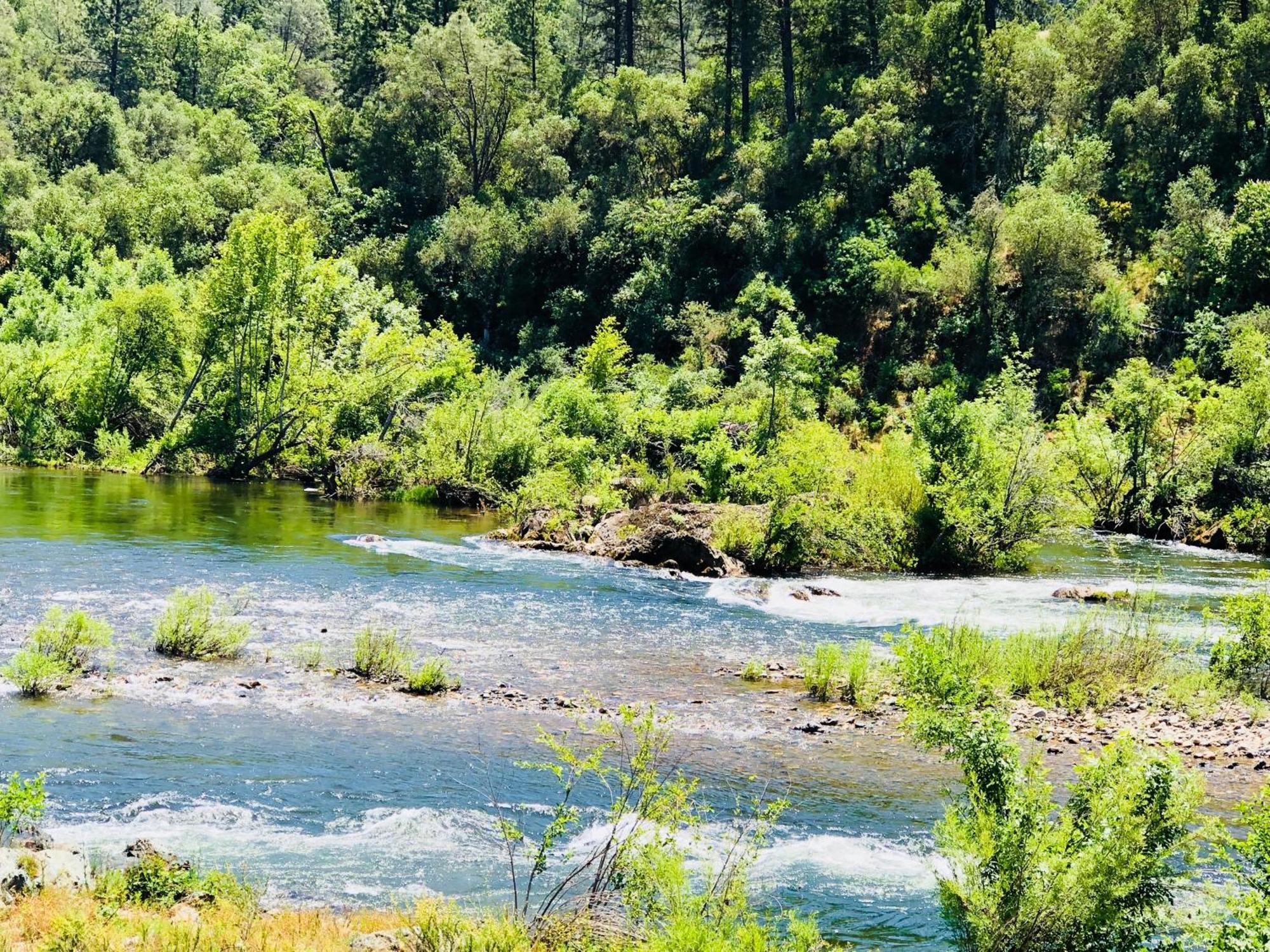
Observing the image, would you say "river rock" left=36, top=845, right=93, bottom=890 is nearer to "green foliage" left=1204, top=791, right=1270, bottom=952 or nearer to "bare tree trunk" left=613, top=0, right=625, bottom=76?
"green foliage" left=1204, top=791, right=1270, bottom=952

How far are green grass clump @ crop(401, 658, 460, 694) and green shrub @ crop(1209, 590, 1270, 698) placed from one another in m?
13.1

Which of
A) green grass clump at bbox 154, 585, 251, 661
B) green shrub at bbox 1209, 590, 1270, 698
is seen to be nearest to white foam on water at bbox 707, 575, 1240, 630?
green shrub at bbox 1209, 590, 1270, 698

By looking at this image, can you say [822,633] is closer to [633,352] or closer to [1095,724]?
[1095,724]

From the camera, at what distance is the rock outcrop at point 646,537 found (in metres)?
31.8

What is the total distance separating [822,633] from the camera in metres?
24.1

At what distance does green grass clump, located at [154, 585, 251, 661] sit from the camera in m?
20.5

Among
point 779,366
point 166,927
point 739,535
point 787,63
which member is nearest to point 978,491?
point 739,535

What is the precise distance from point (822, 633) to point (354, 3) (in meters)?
90.1

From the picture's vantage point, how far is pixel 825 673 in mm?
19688

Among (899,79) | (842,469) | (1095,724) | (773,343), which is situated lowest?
(1095,724)

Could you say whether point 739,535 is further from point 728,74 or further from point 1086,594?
point 728,74

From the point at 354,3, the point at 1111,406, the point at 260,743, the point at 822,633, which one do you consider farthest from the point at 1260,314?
the point at 354,3

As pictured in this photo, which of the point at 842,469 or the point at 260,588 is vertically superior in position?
the point at 842,469

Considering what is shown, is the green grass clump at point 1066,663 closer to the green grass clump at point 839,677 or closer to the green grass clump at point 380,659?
the green grass clump at point 839,677
